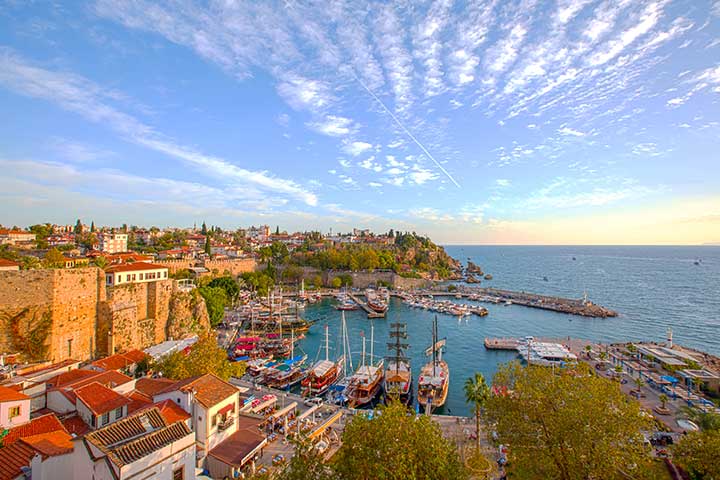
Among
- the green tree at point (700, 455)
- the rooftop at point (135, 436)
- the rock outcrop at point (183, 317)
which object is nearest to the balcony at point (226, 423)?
the rooftop at point (135, 436)

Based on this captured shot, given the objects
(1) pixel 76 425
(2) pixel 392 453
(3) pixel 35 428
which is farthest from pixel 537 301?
(3) pixel 35 428

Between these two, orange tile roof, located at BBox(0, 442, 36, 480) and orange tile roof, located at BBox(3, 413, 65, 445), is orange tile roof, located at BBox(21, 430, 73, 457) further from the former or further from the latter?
orange tile roof, located at BBox(3, 413, 65, 445)

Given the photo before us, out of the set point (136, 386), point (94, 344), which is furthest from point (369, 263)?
point (136, 386)

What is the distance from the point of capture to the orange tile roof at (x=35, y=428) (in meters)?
9.39

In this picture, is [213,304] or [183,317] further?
[213,304]

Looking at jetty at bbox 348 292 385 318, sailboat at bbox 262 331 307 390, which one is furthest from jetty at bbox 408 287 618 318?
sailboat at bbox 262 331 307 390

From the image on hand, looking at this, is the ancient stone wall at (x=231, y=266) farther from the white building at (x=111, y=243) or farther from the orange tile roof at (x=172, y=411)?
the orange tile roof at (x=172, y=411)

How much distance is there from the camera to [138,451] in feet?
26.8

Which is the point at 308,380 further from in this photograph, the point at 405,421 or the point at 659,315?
the point at 659,315

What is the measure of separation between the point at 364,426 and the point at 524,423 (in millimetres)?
5076

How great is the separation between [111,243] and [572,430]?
8364cm

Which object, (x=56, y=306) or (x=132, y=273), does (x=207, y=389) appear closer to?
(x=56, y=306)

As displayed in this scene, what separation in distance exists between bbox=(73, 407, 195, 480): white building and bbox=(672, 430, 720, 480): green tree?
1375 cm

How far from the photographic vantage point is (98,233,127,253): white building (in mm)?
69250
